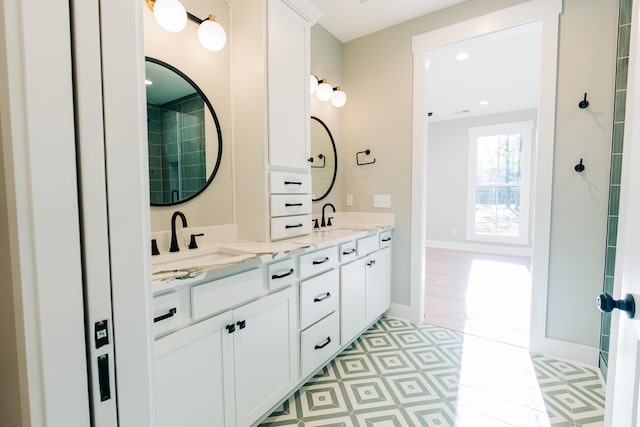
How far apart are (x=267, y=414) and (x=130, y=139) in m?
1.52

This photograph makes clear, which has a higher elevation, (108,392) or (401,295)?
(108,392)

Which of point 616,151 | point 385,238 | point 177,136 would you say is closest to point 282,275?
point 177,136

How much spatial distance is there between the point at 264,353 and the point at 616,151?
2.43 meters

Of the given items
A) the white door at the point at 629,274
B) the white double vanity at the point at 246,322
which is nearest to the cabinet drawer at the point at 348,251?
the white double vanity at the point at 246,322

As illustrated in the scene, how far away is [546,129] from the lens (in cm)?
204

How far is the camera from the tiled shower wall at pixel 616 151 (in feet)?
5.67

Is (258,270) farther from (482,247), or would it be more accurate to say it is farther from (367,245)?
(482,247)

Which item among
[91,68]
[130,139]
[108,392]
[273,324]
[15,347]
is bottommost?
[273,324]

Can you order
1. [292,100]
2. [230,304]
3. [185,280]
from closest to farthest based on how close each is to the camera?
[185,280] → [230,304] → [292,100]

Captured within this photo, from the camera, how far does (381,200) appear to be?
2.78m

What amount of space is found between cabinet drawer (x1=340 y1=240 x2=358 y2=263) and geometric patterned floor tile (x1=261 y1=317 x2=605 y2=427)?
2.42 ft

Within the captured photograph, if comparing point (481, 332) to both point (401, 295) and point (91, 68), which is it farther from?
point (91, 68)

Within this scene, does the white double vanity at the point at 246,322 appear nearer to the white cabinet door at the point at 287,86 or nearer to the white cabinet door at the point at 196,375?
the white cabinet door at the point at 196,375

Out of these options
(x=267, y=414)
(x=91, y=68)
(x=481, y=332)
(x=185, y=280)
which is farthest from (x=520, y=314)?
(x=91, y=68)
